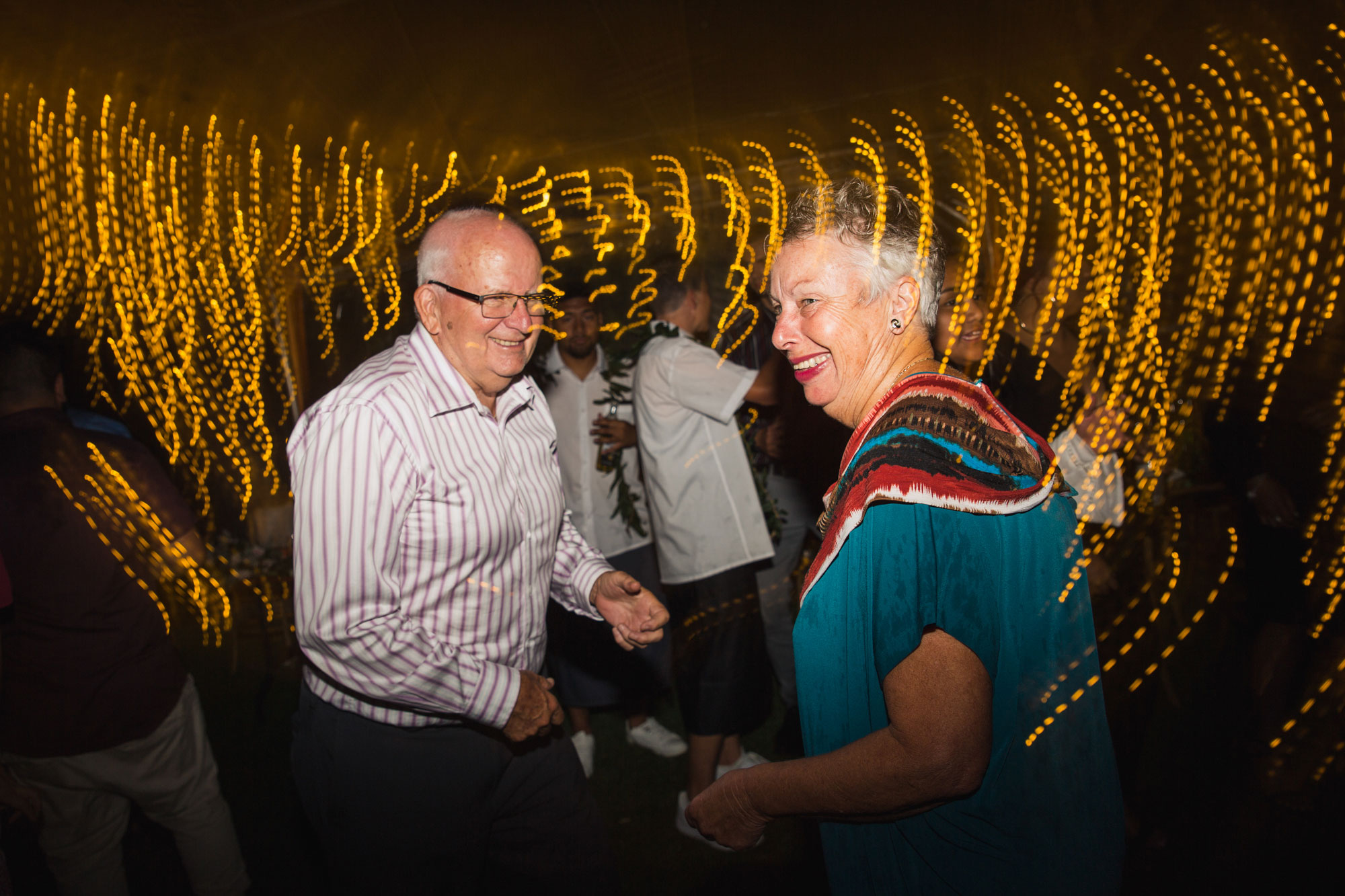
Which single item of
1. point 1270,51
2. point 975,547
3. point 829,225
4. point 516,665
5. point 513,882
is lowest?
point 513,882

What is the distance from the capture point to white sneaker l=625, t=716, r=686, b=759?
3562 mm

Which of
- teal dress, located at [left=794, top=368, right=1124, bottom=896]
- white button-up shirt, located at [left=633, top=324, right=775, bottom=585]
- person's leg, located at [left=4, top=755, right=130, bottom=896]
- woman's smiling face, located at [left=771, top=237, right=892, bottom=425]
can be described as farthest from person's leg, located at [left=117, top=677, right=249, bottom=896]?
woman's smiling face, located at [left=771, top=237, right=892, bottom=425]

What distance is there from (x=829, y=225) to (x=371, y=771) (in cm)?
162

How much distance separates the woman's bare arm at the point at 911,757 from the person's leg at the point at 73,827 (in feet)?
8.09

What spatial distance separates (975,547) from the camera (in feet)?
3.22

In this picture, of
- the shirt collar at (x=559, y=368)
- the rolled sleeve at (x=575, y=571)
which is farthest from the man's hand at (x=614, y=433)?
the rolled sleeve at (x=575, y=571)

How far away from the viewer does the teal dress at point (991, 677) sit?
3.22ft

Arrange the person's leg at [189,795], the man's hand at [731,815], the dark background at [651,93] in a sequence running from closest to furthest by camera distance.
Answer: the man's hand at [731,815] → the person's leg at [189,795] → the dark background at [651,93]

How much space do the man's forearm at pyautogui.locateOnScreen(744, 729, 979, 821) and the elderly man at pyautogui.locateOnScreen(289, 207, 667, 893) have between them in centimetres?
65

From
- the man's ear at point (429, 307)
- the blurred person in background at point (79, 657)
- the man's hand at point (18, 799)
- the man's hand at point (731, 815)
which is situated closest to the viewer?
the man's hand at point (731, 815)

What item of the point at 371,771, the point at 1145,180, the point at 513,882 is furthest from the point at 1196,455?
the point at 371,771

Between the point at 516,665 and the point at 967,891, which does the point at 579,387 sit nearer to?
the point at 516,665

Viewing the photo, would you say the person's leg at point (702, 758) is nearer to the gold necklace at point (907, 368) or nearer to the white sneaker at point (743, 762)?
the white sneaker at point (743, 762)

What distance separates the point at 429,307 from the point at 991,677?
153 centimetres
